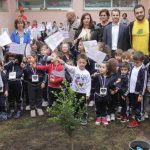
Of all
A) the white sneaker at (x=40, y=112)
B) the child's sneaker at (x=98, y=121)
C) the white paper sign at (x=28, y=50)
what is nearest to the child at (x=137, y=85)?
the child's sneaker at (x=98, y=121)

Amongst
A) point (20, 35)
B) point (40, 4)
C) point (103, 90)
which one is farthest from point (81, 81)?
point (40, 4)

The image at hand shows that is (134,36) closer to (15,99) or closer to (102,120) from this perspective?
(102,120)

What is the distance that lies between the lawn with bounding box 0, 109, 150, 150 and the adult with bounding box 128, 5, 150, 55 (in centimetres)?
140

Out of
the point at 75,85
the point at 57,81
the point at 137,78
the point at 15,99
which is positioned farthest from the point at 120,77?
the point at 15,99

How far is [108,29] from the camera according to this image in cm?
620

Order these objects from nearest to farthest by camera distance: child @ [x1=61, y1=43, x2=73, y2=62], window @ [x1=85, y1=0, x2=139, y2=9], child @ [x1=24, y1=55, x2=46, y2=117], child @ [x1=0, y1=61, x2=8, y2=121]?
child @ [x1=0, y1=61, x2=8, y2=121] < child @ [x1=24, y1=55, x2=46, y2=117] < child @ [x1=61, y1=43, x2=73, y2=62] < window @ [x1=85, y1=0, x2=139, y2=9]

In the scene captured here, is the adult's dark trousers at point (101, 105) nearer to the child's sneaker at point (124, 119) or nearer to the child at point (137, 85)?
the child's sneaker at point (124, 119)

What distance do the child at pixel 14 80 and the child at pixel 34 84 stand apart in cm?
16

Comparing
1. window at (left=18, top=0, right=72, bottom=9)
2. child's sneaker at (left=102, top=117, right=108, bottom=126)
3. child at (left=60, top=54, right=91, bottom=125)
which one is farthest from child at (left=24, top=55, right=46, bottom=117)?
window at (left=18, top=0, right=72, bottom=9)

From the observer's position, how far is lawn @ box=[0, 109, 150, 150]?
4539 millimetres

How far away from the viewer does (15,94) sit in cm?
587

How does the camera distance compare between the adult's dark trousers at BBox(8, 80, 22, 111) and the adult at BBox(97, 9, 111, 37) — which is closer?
the adult's dark trousers at BBox(8, 80, 22, 111)

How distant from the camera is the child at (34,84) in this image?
5762mm

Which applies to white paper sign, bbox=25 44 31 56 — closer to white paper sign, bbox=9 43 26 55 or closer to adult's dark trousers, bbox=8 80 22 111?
white paper sign, bbox=9 43 26 55
